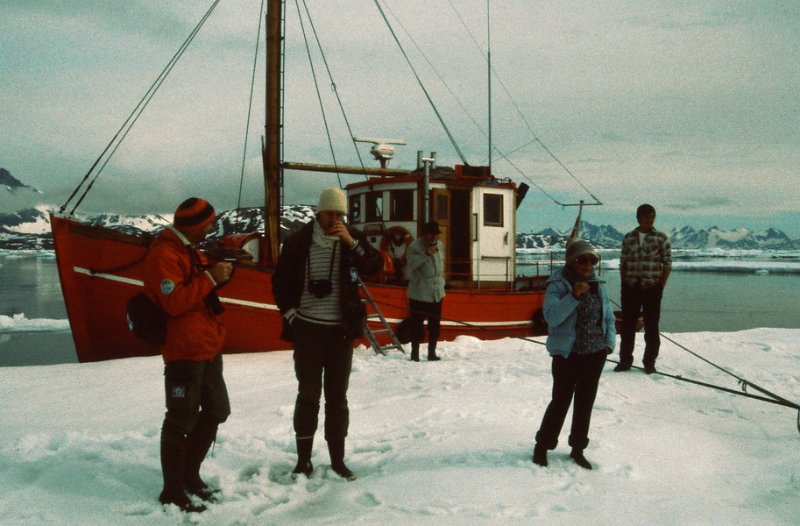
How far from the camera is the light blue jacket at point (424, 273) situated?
6.93 metres

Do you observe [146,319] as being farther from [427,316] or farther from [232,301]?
[232,301]

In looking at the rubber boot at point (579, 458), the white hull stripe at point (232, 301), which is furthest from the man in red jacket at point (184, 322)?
→ the white hull stripe at point (232, 301)

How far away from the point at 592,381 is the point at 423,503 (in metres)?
1.29

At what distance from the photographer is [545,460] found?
3.41 meters

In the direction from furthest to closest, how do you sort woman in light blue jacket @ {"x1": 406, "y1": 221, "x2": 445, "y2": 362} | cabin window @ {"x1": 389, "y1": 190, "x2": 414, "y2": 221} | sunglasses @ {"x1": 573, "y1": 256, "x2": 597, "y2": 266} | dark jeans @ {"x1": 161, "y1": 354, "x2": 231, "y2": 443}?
cabin window @ {"x1": 389, "y1": 190, "x2": 414, "y2": 221}
woman in light blue jacket @ {"x1": 406, "y1": 221, "x2": 445, "y2": 362}
sunglasses @ {"x1": 573, "y1": 256, "x2": 597, "y2": 266}
dark jeans @ {"x1": 161, "y1": 354, "x2": 231, "y2": 443}

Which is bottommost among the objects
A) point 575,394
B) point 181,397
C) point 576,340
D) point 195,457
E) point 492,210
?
point 195,457

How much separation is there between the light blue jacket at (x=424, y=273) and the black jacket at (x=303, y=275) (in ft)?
11.8

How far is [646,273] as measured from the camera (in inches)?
230

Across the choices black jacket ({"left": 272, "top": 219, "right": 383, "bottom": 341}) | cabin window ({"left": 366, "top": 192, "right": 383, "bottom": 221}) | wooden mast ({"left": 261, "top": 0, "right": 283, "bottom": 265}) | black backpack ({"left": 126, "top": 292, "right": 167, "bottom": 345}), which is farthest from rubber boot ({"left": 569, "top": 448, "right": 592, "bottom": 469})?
cabin window ({"left": 366, "top": 192, "right": 383, "bottom": 221})

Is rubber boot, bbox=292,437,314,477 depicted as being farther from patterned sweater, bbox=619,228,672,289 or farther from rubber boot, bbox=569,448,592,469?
patterned sweater, bbox=619,228,672,289

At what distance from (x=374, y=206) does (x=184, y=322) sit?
8.30 metres

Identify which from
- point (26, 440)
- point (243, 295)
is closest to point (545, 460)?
point (26, 440)

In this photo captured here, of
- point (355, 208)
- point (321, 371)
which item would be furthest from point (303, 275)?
point (355, 208)

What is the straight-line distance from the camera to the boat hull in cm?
764
